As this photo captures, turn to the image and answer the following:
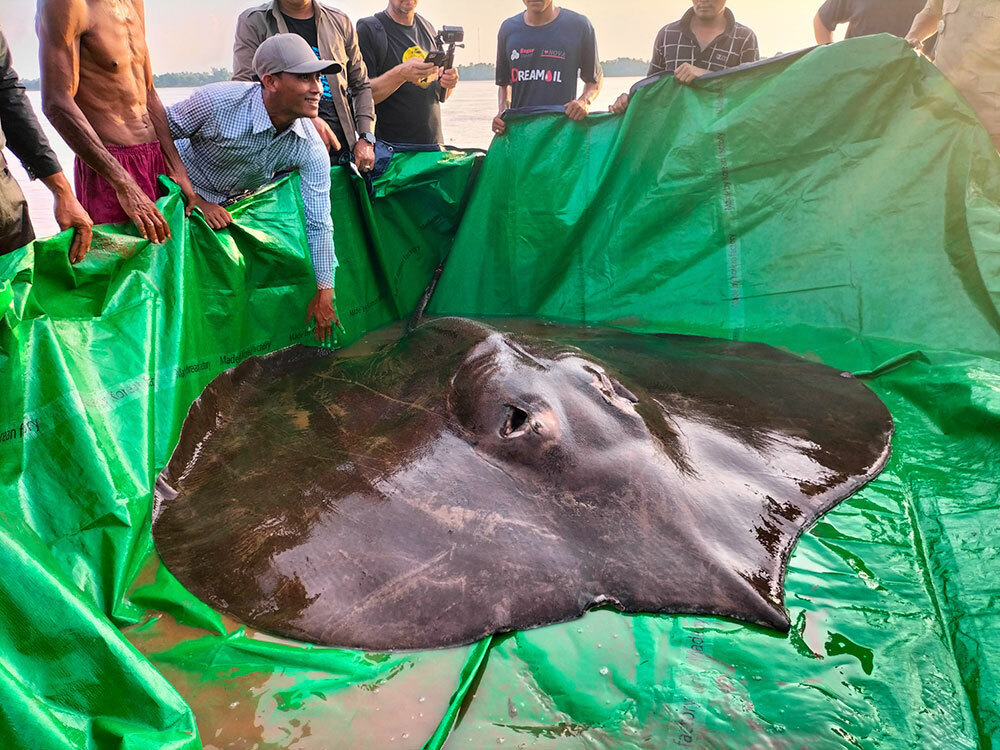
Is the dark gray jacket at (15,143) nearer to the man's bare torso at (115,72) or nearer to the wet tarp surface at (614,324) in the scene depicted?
the man's bare torso at (115,72)

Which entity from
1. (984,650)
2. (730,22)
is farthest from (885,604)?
(730,22)

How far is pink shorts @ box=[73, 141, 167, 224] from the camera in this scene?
3711 mm

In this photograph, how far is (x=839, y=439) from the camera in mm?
2949

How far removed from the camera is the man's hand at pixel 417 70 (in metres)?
5.39

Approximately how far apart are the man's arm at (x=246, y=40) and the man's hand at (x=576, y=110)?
2.07 metres

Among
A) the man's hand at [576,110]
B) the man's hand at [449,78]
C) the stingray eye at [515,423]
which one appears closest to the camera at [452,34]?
the man's hand at [449,78]

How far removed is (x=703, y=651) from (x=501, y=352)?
142cm

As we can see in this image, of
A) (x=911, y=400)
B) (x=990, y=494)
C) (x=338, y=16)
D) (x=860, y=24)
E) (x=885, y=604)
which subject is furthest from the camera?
(x=860, y=24)

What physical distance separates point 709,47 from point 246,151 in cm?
327

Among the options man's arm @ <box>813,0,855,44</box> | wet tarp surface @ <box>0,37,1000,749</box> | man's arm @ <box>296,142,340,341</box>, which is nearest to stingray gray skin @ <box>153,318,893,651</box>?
wet tarp surface @ <box>0,37,1000,749</box>

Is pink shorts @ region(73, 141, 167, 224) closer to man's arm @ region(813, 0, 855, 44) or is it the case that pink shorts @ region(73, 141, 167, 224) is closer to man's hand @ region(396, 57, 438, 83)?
man's hand @ region(396, 57, 438, 83)

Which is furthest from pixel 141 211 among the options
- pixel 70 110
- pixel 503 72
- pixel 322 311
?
pixel 503 72

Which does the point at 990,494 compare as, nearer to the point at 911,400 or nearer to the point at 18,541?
the point at 911,400

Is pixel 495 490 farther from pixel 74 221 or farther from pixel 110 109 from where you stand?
pixel 110 109
